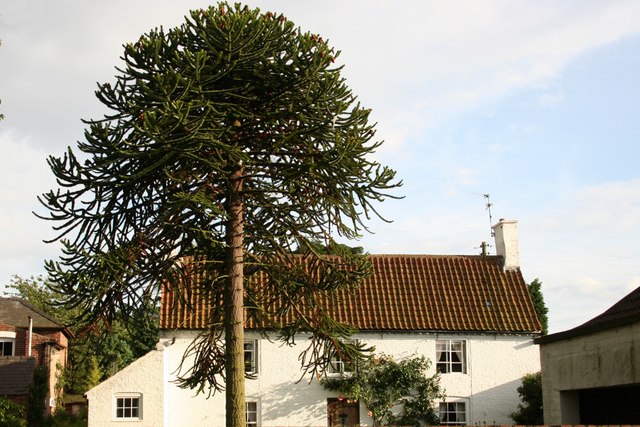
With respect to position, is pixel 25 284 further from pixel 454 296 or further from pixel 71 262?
pixel 71 262

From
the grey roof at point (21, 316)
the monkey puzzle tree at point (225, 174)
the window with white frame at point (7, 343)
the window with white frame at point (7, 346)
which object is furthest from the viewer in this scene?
the grey roof at point (21, 316)

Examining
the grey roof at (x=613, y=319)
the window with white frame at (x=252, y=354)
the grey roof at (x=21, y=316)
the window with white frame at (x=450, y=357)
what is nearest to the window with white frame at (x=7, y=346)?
the grey roof at (x=21, y=316)

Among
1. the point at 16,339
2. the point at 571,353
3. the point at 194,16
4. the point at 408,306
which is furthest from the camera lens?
the point at 16,339

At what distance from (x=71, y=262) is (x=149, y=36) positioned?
453cm

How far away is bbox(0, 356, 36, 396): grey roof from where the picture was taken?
31312 mm

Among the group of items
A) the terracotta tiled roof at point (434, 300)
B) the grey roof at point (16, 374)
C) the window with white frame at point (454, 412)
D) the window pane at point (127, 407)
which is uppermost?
the terracotta tiled roof at point (434, 300)

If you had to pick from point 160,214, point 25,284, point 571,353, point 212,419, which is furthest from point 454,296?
point 25,284

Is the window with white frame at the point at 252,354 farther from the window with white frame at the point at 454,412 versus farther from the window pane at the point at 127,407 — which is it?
the window with white frame at the point at 454,412

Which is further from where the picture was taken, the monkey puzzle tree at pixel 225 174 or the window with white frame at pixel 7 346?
the window with white frame at pixel 7 346

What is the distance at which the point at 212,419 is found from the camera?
29828 millimetres

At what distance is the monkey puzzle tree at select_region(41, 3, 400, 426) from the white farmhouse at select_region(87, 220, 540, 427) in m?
12.9

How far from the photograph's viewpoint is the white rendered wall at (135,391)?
29094mm

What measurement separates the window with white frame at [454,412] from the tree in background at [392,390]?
729 millimetres

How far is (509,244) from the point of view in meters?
34.3
